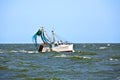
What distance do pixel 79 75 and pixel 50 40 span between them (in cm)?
4859

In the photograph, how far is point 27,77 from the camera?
28969mm

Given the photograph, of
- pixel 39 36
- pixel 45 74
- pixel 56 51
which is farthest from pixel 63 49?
pixel 45 74

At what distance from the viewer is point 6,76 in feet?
97.2

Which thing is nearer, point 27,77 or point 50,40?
point 27,77

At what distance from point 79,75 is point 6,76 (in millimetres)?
6069

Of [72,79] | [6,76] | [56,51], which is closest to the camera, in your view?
[72,79]

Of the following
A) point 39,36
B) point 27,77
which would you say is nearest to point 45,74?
point 27,77

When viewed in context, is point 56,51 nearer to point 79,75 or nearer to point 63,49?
point 63,49

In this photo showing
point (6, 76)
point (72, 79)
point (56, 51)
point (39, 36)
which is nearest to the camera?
point (72, 79)

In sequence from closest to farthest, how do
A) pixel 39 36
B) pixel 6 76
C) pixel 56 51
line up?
pixel 6 76 → pixel 56 51 → pixel 39 36

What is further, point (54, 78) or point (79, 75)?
point (79, 75)

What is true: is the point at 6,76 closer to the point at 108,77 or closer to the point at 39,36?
the point at 108,77

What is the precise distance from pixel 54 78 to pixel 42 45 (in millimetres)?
49708

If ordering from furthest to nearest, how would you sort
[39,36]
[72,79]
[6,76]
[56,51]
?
[39,36] < [56,51] < [6,76] < [72,79]
